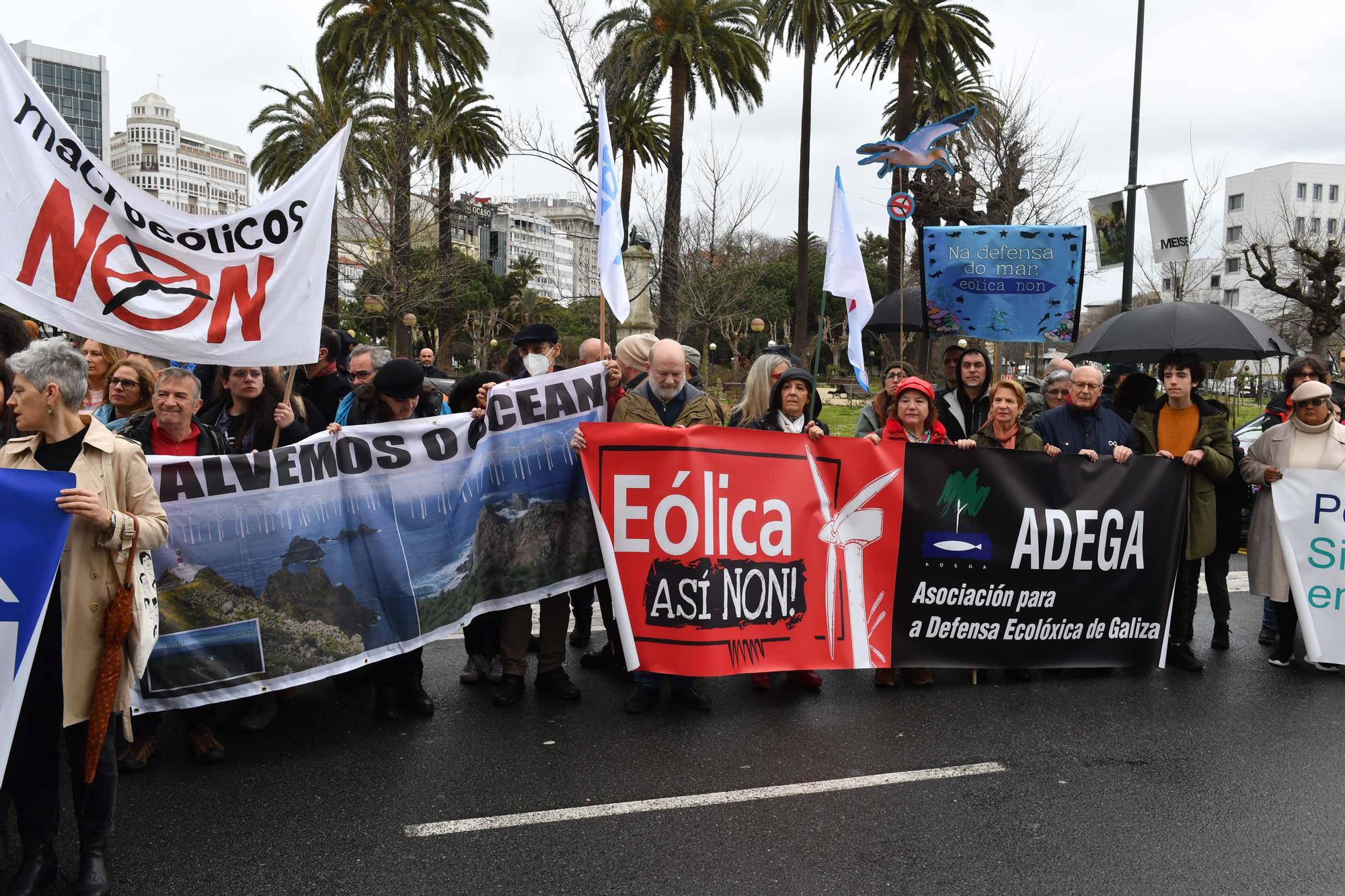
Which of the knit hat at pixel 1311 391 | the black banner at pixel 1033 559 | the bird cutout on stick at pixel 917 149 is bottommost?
the black banner at pixel 1033 559

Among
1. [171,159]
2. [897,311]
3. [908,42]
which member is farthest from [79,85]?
[897,311]

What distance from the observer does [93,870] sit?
10.6 feet

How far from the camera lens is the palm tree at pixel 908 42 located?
24.3m

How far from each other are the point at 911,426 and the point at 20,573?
14.1 ft

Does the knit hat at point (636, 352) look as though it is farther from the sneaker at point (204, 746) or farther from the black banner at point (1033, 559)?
the sneaker at point (204, 746)

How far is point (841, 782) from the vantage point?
166 inches

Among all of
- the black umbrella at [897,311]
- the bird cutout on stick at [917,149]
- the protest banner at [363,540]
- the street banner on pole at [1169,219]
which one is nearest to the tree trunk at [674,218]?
the black umbrella at [897,311]

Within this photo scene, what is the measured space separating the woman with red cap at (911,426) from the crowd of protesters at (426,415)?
13mm

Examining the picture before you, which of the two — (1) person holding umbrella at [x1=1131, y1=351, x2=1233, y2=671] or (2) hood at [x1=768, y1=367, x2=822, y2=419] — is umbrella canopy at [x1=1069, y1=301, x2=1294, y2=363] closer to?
(1) person holding umbrella at [x1=1131, y1=351, x2=1233, y2=671]

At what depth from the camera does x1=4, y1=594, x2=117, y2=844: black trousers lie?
3238mm

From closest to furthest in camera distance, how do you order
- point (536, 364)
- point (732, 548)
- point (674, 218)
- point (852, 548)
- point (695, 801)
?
point (695, 801)
point (732, 548)
point (852, 548)
point (536, 364)
point (674, 218)

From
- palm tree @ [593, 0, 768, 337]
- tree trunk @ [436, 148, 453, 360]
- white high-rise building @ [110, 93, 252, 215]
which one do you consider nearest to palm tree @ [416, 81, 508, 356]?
tree trunk @ [436, 148, 453, 360]

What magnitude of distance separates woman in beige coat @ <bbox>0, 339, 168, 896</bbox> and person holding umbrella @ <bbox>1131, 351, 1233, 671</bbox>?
17.6 feet

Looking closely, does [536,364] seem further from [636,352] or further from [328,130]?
[328,130]
